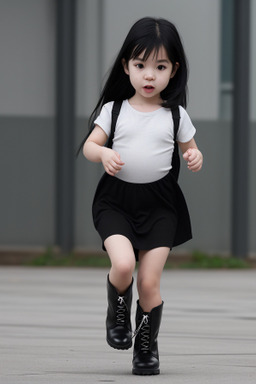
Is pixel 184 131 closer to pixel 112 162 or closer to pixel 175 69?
pixel 175 69

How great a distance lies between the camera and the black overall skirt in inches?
179

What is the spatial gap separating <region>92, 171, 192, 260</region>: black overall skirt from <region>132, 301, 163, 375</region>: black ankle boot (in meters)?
0.29

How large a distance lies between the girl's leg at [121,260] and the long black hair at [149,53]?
54 cm

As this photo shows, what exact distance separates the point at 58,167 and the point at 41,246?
767 mm

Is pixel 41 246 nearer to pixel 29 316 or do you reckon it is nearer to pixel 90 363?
pixel 29 316

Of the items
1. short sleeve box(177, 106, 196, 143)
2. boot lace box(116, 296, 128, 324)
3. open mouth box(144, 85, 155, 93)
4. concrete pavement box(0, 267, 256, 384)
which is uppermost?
open mouth box(144, 85, 155, 93)

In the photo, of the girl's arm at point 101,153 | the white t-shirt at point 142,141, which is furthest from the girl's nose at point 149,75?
the girl's arm at point 101,153

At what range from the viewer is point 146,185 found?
4590 mm

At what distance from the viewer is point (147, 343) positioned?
461cm

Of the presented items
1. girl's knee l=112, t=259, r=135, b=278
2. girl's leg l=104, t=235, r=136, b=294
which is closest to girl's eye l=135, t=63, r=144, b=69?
girl's leg l=104, t=235, r=136, b=294

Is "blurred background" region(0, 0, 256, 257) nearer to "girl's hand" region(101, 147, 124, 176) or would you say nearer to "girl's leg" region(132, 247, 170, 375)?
"girl's leg" region(132, 247, 170, 375)

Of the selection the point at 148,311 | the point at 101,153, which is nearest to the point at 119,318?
the point at 148,311

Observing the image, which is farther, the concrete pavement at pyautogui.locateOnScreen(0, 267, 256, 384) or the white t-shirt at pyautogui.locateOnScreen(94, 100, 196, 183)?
the concrete pavement at pyautogui.locateOnScreen(0, 267, 256, 384)

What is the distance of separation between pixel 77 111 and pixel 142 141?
5417mm
